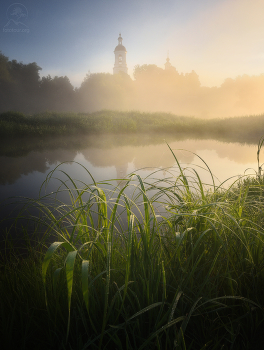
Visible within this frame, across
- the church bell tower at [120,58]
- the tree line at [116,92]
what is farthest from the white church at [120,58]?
the tree line at [116,92]

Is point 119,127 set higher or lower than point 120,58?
lower

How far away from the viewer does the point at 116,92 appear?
23.5m

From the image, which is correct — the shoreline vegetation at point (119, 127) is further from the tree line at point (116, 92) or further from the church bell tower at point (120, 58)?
the church bell tower at point (120, 58)

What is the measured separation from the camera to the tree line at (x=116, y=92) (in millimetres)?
17469

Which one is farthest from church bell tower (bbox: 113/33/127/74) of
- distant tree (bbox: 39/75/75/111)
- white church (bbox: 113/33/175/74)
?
distant tree (bbox: 39/75/75/111)

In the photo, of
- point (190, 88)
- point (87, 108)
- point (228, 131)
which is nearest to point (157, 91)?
point (190, 88)

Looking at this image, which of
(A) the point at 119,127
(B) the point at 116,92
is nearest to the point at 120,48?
(B) the point at 116,92

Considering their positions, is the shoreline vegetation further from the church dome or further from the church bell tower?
the church dome

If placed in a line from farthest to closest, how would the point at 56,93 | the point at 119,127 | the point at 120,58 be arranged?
the point at 120,58
the point at 56,93
the point at 119,127

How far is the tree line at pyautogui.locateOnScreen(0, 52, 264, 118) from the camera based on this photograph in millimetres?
17469

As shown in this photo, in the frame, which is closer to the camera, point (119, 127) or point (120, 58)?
point (119, 127)

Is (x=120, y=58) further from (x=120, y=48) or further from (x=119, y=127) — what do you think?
(x=119, y=127)

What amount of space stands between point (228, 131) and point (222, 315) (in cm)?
1040

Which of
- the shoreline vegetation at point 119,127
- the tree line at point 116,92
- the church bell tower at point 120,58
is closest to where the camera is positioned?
the shoreline vegetation at point 119,127
